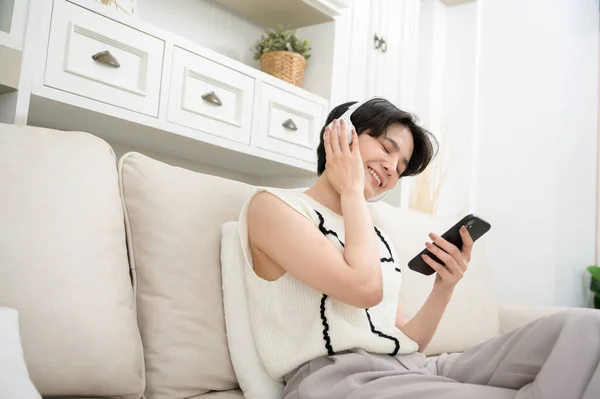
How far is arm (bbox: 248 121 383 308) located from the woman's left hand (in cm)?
24

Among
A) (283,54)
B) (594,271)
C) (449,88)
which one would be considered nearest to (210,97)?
(283,54)

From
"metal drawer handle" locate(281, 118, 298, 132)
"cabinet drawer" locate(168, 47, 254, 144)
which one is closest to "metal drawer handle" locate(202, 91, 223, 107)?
"cabinet drawer" locate(168, 47, 254, 144)

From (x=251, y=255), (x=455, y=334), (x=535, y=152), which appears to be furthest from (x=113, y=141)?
(x=535, y=152)

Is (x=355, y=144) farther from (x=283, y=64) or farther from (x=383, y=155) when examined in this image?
(x=283, y=64)

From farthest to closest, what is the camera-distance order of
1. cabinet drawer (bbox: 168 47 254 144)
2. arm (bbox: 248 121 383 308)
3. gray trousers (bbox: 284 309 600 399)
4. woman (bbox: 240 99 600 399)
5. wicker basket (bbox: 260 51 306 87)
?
wicker basket (bbox: 260 51 306 87)
cabinet drawer (bbox: 168 47 254 144)
arm (bbox: 248 121 383 308)
woman (bbox: 240 99 600 399)
gray trousers (bbox: 284 309 600 399)

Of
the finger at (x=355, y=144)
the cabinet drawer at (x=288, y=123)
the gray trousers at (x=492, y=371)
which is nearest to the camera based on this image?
the gray trousers at (x=492, y=371)

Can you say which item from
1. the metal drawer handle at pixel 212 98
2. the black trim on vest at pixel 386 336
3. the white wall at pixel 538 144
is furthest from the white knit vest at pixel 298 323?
the white wall at pixel 538 144

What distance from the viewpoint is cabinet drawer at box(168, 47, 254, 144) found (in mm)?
1956

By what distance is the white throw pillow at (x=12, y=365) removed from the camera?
2.53 ft

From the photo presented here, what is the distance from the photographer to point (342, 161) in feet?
4.61

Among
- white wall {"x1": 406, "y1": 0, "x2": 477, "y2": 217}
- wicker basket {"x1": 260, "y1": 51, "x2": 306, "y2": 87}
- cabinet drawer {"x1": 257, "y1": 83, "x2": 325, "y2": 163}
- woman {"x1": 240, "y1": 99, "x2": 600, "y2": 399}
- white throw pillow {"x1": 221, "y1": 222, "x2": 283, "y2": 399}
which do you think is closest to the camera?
woman {"x1": 240, "y1": 99, "x2": 600, "y2": 399}

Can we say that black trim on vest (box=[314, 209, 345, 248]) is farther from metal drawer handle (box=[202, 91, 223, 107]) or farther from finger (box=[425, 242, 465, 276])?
metal drawer handle (box=[202, 91, 223, 107])

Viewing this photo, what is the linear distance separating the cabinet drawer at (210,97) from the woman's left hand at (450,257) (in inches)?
36.2

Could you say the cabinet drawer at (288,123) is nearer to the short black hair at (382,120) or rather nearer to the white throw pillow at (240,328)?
the short black hair at (382,120)
